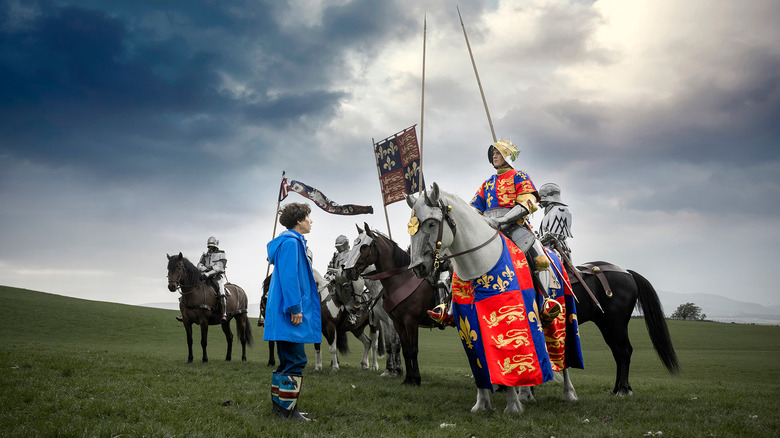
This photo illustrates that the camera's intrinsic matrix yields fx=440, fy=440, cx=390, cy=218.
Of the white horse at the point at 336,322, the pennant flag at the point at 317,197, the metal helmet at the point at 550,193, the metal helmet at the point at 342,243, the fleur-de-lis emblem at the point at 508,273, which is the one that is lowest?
the white horse at the point at 336,322

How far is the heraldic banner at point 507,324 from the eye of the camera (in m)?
4.79

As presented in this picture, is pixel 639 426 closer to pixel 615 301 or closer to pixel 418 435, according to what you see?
pixel 418 435

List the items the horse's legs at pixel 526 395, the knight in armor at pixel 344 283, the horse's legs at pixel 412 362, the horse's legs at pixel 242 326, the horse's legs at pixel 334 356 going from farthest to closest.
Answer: the horse's legs at pixel 242 326 < the horse's legs at pixel 334 356 < the knight in armor at pixel 344 283 < the horse's legs at pixel 412 362 < the horse's legs at pixel 526 395

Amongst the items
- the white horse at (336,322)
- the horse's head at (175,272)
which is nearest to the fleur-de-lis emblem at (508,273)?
the white horse at (336,322)

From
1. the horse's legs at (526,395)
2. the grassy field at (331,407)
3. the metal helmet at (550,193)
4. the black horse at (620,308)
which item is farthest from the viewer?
the metal helmet at (550,193)

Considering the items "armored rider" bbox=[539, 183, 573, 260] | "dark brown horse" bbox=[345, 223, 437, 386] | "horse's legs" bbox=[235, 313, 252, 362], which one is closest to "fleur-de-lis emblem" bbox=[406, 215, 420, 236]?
"armored rider" bbox=[539, 183, 573, 260]

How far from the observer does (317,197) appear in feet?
51.3

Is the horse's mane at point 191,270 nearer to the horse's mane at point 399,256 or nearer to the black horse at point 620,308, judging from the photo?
the horse's mane at point 399,256

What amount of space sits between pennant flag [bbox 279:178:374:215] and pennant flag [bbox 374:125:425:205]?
122 cm

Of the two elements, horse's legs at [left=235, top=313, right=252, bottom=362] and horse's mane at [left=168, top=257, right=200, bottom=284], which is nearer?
horse's mane at [left=168, top=257, right=200, bottom=284]

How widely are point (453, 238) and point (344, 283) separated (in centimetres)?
588

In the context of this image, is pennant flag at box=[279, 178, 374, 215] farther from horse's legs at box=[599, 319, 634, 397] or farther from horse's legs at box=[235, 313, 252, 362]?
horse's legs at box=[599, 319, 634, 397]

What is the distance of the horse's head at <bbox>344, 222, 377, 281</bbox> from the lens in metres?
8.51

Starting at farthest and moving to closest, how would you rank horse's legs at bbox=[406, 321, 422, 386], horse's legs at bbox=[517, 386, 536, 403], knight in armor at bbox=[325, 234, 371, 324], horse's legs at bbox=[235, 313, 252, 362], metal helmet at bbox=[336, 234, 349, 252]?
horse's legs at bbox=[235, 313, 252, 362] → metal helmet at bbox=[336, 234, 349, 252] → knight in armor at bbox=[325, 234, 371, 324] → horse's legs at bbox=[406, 321, 422, 386] → horse's legs at bbox=[517, 386, 536, 403]
